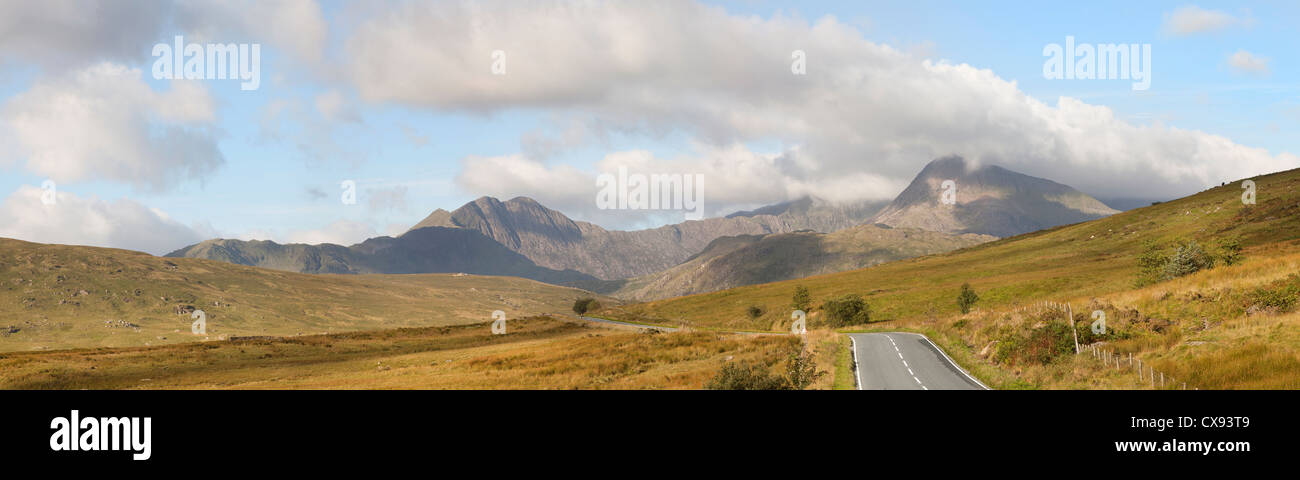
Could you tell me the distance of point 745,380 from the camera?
2566cm

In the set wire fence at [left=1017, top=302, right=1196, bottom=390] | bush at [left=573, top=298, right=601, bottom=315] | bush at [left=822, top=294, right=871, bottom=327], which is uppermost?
wire fence at [left=1017, top=302, right=1196, bottom=390]

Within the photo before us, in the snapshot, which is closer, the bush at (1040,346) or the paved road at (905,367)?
the paved road at (905,367)

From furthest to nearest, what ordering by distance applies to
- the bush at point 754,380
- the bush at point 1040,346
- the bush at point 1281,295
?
the bush at point 1040,346
the bush at point 1281,295
the bush at point 754,380

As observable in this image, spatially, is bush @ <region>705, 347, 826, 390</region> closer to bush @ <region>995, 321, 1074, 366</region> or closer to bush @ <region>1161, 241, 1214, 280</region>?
bush @ <region>995, 321, 1074, 366</region>

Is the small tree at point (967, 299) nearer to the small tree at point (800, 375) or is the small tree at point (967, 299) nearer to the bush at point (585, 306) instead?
the small tree at point (800, 375)

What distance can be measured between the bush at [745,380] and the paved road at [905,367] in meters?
5.27

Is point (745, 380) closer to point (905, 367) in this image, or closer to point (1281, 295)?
point (905, 367)

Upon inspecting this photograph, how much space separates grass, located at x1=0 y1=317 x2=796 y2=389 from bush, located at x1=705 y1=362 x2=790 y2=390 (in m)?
5.71

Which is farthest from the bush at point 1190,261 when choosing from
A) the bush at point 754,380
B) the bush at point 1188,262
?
the bush at point 754,380

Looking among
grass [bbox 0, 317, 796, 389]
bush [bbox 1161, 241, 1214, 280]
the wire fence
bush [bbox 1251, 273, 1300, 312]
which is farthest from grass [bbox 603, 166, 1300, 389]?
grass [bbox 0, 317, 796, 389]

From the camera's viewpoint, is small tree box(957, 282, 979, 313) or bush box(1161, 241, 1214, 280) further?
small tree box(957, 282, 979, 313)

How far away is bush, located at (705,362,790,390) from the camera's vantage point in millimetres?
25142

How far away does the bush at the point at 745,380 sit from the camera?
2514 centimetres
